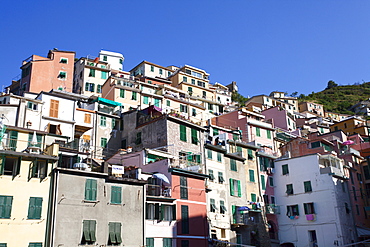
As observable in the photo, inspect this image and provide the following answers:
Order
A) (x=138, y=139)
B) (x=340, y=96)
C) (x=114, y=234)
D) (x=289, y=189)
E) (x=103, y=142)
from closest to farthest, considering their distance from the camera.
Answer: (x=114, y=234) < (x=138, y=139) < (x=103, y=142) < (x=289, y=189) < (x=340, y=96)

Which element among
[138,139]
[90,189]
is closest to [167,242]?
[90,189]

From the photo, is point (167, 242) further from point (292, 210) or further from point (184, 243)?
point (292, 210)

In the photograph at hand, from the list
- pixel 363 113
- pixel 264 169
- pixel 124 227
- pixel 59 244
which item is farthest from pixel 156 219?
pixel 363 113

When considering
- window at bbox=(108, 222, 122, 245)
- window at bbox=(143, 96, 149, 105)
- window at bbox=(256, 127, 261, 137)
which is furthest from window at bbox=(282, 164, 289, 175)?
window at bbox=(108, 222, 122, 245)

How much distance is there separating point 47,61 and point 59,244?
42624 millimetres

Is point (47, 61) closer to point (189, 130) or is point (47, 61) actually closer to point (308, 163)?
point (189, 130)

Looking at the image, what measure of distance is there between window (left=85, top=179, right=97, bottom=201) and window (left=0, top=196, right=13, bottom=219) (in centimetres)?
519

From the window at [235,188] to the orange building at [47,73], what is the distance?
31.7 m

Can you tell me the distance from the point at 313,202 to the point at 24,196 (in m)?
32.3

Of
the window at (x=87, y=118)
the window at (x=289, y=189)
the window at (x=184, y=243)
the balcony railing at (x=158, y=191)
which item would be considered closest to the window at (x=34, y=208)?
the balcony railing at (x=158, y=191)

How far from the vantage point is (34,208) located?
28094 mm

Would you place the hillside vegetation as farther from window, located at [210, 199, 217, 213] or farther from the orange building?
window, located at [210, 199, 217, 213]

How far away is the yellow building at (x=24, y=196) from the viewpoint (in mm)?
27000

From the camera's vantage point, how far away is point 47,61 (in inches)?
2562
